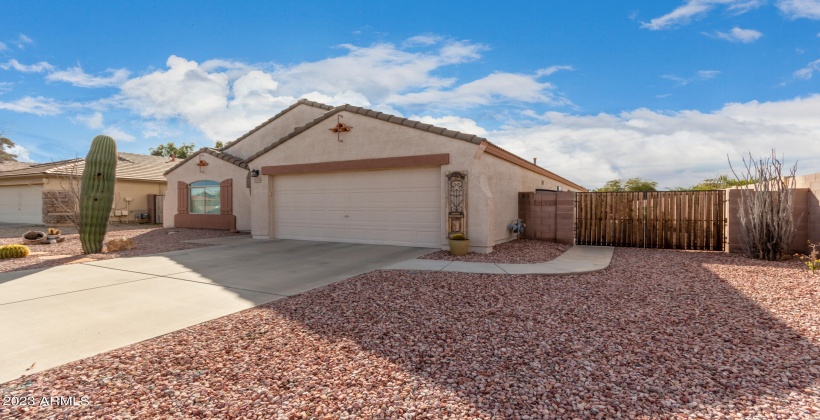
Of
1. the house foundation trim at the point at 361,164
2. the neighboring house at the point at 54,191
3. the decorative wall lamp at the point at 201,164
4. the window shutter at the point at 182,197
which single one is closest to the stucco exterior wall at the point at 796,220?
the house foundation trim at the point at 361,164

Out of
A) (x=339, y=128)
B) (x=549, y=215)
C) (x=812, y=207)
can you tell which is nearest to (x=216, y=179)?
(x=339, y=128)

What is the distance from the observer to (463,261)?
347 inches

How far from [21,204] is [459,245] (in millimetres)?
25712

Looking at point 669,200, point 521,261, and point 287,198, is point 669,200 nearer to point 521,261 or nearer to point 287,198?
point 521,261

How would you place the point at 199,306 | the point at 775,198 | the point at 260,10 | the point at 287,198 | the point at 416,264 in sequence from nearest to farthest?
the point at 199,306 → the point at 416,264 → the point at 775,198 → the point at 260,10 → the point at 287,198

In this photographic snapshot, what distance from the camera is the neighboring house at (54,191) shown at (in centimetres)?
2031

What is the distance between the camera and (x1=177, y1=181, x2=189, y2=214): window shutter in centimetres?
1891

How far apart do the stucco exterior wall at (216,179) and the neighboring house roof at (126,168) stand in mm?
4102

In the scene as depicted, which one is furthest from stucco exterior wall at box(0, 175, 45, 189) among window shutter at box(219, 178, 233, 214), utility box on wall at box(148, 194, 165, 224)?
window shutter at box(219, 178, 233, 214)

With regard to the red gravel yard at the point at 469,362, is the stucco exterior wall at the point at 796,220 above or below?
above

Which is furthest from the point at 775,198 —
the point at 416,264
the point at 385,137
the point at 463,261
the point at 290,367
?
the point at 290,367

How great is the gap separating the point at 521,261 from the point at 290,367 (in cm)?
644

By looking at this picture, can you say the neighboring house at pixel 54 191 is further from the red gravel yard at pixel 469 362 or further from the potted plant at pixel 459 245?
the red gravel yard at pixel 469 362

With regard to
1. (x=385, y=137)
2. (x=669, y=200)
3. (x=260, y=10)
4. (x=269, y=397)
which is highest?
(x=260, y=10)
